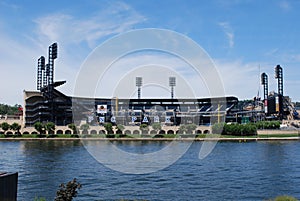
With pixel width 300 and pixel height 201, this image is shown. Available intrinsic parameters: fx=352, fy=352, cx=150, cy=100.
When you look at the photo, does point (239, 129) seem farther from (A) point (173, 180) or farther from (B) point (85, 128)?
(A) point (173, 180)

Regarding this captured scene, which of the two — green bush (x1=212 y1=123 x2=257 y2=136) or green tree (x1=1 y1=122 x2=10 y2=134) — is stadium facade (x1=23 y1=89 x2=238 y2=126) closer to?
green tree (x1=1 y1=122 x2=10 y2=134)

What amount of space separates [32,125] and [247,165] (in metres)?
65.0

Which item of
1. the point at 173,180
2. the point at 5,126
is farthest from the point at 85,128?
the point at 173,180

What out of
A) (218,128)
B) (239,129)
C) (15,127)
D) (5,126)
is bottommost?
(239,129)

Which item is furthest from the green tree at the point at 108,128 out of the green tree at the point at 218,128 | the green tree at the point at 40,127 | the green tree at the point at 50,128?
the green tree at the point at 218,128

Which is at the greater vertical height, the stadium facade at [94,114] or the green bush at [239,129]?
the stadium facade at [94,114]

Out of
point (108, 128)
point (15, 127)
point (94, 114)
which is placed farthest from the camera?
point (94, 114)

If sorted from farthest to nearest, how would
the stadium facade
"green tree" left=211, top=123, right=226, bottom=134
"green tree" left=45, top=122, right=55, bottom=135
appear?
the stadium facade → "green tree" left=45, top=122, right=55, bottom=135 → "green tree" left=211, top=123, right=226, bottom=134

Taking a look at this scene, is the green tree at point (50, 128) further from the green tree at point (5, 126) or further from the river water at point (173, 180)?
the river water at point (173, 180)

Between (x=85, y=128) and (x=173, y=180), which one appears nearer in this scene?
(x=173, y=180)

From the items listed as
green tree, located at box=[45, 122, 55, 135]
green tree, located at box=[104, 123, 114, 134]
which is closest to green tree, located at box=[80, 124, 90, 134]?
green tree, located at box=[104, 123, 114, 134]

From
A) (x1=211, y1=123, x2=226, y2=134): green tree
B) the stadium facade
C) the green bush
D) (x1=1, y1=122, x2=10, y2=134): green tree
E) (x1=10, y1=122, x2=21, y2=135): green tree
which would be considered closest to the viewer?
(x1=211, y1=123, x2=226, y2=134): green tree

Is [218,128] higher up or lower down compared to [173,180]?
higher up

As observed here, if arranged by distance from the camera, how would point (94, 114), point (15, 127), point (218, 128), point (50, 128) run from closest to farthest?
point (218, 128) < point (50, 128) < point (15, 127) < point (94, 114)
